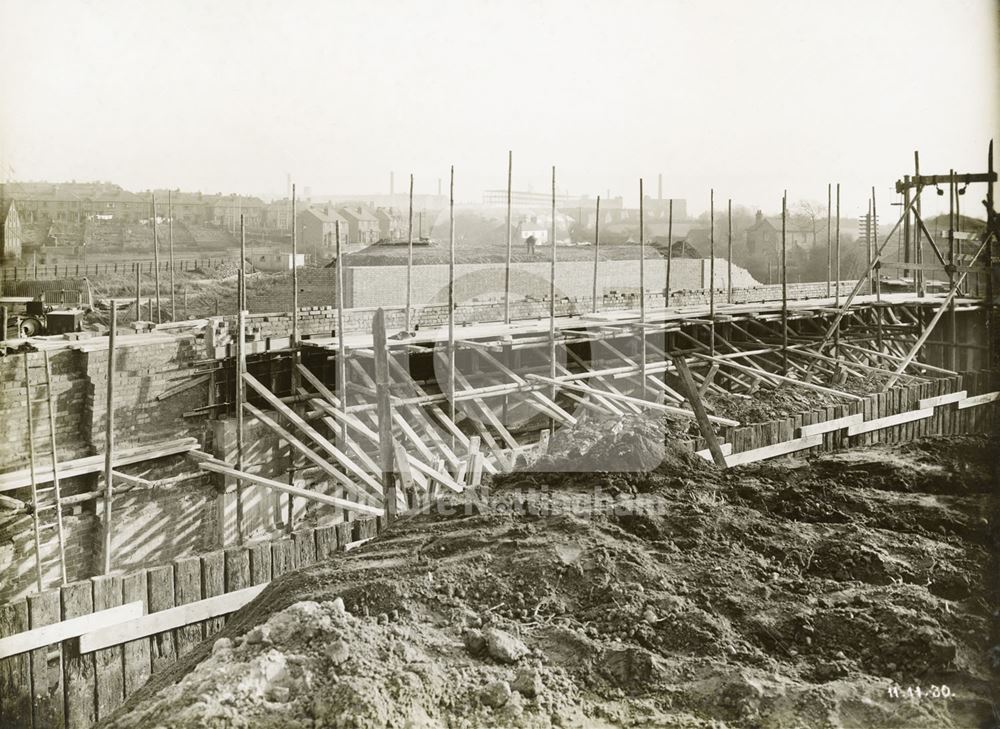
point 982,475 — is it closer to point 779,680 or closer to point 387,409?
point 779,680

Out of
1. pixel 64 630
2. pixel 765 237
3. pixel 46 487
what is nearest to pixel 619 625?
pixel 64 630

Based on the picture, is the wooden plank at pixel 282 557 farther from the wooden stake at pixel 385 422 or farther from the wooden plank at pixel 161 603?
the wooden stake at pixel 385 422

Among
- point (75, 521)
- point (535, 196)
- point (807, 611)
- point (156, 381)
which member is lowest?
point (75, 521)

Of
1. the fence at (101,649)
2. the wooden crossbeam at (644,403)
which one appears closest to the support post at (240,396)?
the wooden crossbeam at (644,403)

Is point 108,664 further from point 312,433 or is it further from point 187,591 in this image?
point 312,433

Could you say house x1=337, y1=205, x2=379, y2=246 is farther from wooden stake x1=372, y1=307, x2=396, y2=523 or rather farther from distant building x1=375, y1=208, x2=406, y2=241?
wooden stake x1=372, y1=307, x2=396, y2=523

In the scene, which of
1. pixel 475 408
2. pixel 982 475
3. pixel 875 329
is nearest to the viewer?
pixel 982 475

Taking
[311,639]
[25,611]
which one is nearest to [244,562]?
[25,611]
